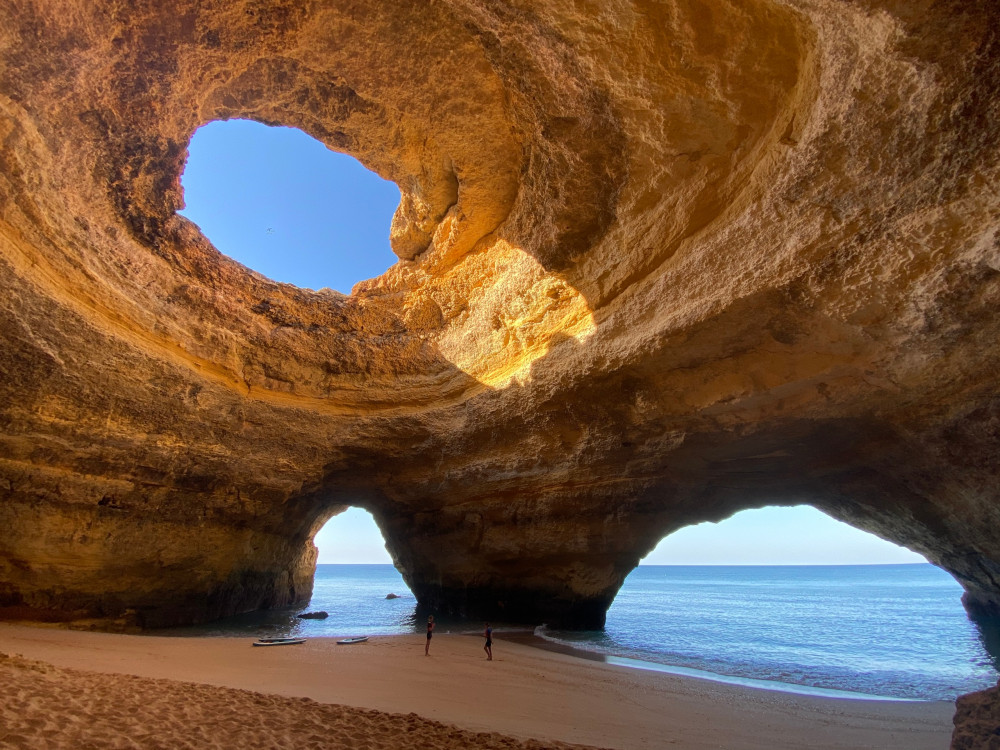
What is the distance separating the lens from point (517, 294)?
9336mm

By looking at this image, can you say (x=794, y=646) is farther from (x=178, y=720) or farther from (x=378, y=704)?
(x=178, y=720)

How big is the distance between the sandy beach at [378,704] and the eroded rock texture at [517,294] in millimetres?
3468

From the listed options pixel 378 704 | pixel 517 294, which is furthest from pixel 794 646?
pixel 378 704

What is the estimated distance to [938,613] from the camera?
22.5 metres

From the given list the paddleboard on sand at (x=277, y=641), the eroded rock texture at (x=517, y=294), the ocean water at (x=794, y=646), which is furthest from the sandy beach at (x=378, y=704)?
the eroded rock texture at (x=517, y=294)

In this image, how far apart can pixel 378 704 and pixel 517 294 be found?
660cm

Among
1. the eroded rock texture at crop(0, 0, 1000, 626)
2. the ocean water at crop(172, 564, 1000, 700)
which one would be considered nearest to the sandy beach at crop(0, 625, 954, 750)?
the ocean water at crop(172, 564, 1000, 700)

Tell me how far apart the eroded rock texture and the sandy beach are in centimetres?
347

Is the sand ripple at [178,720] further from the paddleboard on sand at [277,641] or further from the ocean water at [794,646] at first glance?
the ocean water at [794,646]

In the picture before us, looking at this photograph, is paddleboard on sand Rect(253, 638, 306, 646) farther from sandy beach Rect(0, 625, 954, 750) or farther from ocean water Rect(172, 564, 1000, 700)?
ocean water Rect(172, 564, 1000, 700)

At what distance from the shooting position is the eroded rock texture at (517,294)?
17.2 ft

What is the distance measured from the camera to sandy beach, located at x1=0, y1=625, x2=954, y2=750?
3.65 meters

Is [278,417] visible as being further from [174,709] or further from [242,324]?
[174,709]

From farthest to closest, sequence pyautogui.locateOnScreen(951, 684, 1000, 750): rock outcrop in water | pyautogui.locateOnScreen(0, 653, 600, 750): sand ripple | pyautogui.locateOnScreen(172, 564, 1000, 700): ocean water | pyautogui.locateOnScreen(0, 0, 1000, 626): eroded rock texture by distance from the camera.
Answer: pyautogui.locateOnScreen(172, 564, 1000, 700): ocean water
pyautogui.locateOnScreen(0, 0, 1000, 626): eroded rock texture
pyautogui.locateOnScreen(0, 653, 600, 750): sand ripple
pyautogui.locateOnScreen(951, 684, 1000, 750): rock outcrop in water
